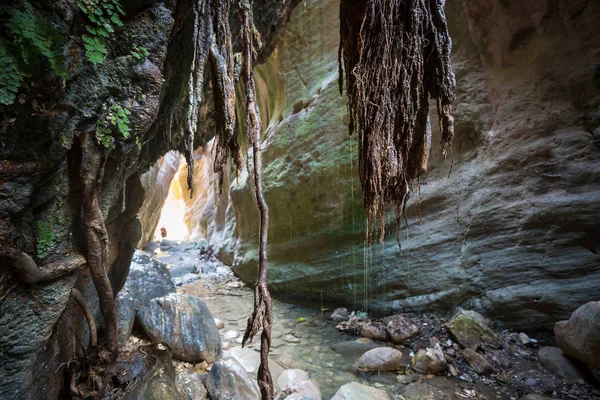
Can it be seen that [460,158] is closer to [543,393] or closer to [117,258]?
[543,393]

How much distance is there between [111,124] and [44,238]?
95 centimetres

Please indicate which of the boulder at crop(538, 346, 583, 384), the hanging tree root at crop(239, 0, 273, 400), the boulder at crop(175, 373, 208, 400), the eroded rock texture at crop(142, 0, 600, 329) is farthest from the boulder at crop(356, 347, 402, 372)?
the hanging tree root at crop(239, 0, 273, 400)

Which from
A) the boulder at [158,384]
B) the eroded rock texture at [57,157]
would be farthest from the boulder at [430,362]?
the eroded rock texture at [57,157]

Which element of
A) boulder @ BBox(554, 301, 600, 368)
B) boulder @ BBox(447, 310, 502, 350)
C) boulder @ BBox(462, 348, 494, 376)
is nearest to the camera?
boulder @ BBox(554, 301, 600, 368)

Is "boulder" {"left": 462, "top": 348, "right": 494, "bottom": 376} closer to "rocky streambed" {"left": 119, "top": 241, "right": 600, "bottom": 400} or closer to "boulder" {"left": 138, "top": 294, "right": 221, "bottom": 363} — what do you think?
"rocky streambed" {"left": 119, "top": 241, "right": 600, "bottom": 400}

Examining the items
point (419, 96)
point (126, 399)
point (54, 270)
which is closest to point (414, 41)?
point (419, 96)

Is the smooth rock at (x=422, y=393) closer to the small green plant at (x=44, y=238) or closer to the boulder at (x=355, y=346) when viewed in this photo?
the boulder at (x=355, y=346)

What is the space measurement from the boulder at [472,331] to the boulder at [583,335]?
2.57 feet

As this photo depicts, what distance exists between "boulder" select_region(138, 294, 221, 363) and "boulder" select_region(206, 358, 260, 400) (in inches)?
25.9

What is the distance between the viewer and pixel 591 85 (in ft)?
14.1

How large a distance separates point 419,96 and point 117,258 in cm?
414

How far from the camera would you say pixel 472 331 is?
170 inches

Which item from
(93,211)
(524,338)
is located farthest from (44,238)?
(524,338)

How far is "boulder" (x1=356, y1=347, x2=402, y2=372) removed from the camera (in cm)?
405
